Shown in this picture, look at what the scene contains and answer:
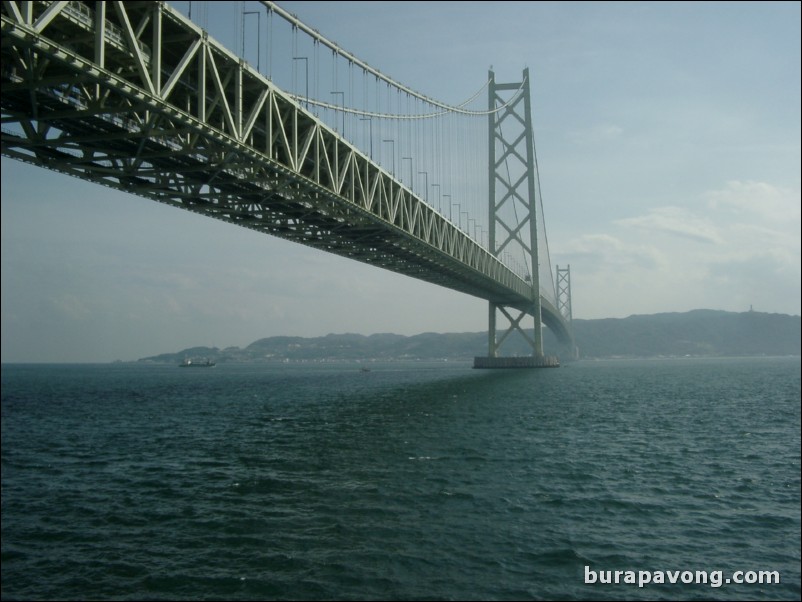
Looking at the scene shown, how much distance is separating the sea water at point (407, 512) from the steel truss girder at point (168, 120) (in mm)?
8986

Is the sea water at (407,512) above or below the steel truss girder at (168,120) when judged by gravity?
below

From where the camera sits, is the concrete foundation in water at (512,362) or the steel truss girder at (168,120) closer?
the steel truss girder at (168,120)

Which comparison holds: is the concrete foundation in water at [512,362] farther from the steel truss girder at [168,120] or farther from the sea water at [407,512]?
the sea water at [407,512]

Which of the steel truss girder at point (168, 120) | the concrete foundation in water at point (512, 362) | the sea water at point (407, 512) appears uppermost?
the steel truss girder at point (168, 120)

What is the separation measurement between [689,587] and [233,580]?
6.68m

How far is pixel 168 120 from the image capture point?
17656 millimetres

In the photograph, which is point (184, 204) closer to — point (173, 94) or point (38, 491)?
point (173, 94)

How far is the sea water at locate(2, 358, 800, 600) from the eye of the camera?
9664 millimetres

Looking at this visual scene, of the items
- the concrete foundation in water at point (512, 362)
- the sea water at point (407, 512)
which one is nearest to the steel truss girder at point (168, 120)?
the sea water at point (407, 512)

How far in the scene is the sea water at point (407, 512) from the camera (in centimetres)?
966

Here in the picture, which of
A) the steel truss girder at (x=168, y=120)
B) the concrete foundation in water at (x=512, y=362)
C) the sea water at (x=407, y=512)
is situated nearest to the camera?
the sea water at (x=407, y=512)

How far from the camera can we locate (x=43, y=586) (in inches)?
380

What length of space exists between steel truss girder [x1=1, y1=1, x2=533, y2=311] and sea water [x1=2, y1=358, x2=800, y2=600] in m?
8.99

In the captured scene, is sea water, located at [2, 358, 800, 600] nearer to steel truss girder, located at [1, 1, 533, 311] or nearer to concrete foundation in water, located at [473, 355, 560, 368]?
steel truss girder, located at [1, 1, 533, 311]
